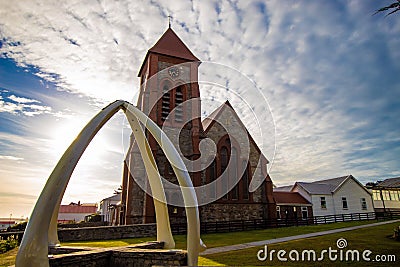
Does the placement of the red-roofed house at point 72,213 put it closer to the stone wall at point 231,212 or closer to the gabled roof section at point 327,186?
the stone wall at point 231,212

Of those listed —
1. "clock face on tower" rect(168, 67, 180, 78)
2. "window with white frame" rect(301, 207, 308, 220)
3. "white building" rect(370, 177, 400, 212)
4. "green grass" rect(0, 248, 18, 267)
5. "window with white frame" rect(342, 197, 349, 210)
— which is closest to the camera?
"green grass" rect(0, 248, 18, 267)

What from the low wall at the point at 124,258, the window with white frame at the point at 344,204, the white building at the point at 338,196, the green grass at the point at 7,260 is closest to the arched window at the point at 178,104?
the green grass at the point at 7,260

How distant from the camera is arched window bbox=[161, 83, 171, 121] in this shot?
24719 millimetres

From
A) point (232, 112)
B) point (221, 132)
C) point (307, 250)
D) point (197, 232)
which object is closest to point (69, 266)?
point (197, 232)

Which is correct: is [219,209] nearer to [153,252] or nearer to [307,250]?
[307,250]

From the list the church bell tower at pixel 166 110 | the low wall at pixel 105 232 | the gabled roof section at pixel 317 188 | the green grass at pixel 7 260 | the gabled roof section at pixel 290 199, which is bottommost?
the green grass at pixel 7 260

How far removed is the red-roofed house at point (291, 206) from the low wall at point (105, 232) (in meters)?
17.9

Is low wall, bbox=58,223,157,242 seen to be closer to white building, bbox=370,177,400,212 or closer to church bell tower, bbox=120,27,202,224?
church bell tower, bbox=120,27,202,224

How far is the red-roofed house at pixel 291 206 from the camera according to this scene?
31.9m

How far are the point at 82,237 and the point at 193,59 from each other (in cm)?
1943

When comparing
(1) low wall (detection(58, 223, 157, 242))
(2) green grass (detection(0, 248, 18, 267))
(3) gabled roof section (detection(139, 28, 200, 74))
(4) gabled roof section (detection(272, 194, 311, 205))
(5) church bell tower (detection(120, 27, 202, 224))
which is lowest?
(2) green grass (detection(0, 248, 18, 267))

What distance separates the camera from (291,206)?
107ft

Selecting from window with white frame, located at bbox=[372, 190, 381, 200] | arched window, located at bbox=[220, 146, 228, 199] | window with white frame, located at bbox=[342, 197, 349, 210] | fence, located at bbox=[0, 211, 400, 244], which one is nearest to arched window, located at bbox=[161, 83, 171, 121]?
arched window, located at bbox=[220, 146, 228, 199]

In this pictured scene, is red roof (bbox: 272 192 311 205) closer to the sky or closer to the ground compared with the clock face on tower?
closer to the ground
